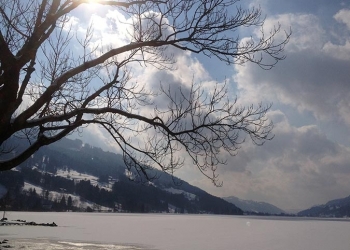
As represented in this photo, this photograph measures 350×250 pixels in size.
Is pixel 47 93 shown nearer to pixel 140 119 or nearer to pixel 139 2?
pixel 140 119

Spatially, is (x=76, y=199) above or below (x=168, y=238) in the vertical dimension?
above

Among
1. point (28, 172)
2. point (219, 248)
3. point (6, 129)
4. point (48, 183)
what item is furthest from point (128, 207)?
point (6, 129)

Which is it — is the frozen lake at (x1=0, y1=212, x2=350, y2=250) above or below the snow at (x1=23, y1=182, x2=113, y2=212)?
below

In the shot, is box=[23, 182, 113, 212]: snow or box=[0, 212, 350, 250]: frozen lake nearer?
box=[0, 212, 350, 250]: frozen lake

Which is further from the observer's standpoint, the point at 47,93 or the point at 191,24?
the point at 191,24

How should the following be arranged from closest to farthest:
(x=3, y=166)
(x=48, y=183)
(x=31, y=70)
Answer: (x=3, y=166), (x=31, y=70), (x=48, y=183)

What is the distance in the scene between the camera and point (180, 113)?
9.23 m

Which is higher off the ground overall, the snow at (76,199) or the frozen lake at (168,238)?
the snow at (76,199)

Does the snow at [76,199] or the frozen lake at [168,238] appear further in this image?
the snow at [76,199]

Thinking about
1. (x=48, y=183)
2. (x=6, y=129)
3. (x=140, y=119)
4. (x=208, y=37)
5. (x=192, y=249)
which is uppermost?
(x=48, y=183)

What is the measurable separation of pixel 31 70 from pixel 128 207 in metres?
182

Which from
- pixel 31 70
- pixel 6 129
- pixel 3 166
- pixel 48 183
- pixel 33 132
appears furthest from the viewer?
pixel 48 183

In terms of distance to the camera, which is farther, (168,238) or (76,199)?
(76,199)

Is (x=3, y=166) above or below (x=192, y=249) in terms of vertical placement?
above
